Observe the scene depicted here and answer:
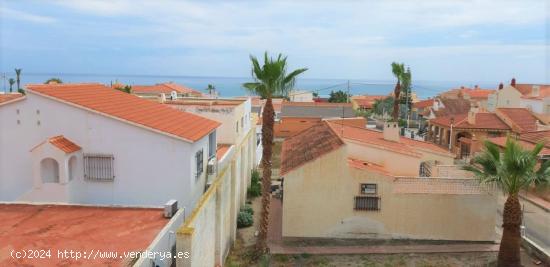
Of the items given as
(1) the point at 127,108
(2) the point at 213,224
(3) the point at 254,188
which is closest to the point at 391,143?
(3) the point at 254,188

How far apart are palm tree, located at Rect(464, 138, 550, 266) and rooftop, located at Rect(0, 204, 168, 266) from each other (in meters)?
11.9

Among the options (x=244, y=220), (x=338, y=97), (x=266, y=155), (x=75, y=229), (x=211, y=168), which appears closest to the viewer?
(x=75, y=229)

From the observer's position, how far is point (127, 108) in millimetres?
15984

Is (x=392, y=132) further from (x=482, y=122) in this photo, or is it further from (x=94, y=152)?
(x=482, y=122)

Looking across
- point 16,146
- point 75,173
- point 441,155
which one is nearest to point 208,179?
point 75,173

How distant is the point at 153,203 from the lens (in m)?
14.6

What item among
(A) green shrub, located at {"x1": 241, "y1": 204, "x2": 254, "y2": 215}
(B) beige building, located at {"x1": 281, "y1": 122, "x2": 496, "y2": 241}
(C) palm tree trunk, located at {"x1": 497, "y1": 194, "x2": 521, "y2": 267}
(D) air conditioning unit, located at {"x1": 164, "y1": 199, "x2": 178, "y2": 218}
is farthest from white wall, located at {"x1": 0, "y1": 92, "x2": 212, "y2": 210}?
(C) palm tree trunk, located at {"x1": 497, "y1": 194, "x2": 521, "y2": 267}

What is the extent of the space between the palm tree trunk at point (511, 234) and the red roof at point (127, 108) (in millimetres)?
11553

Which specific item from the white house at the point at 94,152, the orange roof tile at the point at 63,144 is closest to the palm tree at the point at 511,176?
the white house at the point at 94,152

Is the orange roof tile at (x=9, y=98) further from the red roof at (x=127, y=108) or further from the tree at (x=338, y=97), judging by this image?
the tree at (x=338, y=97)

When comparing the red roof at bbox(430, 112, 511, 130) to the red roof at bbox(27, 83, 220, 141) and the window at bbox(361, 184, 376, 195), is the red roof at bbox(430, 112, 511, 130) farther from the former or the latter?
the red roof at bbox(27, 83, 220, 141)

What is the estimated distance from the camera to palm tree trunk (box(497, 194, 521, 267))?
16.0 m

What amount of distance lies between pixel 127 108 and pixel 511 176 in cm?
1416

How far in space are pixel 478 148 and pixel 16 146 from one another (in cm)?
3586
